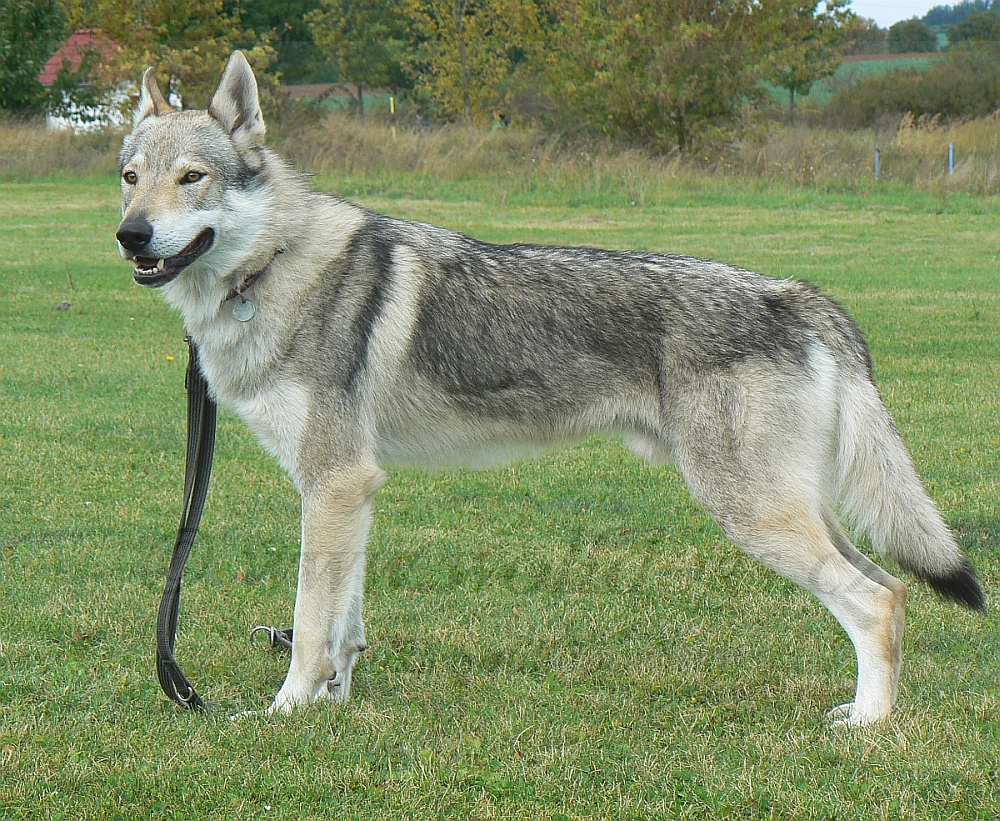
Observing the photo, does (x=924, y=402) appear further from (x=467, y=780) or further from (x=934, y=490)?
(x=467, y=780)

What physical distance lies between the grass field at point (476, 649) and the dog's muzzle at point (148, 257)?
149 centimetres

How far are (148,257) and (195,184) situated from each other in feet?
1.11

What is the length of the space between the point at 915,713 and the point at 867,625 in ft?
1.16

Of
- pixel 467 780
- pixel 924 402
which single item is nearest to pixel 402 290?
pixel 467 780

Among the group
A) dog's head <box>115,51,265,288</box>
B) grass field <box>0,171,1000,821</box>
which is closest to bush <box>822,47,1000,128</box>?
grass field <box>0,171,1000,821</box>

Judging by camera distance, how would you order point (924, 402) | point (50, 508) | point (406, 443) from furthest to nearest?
point (924, 402) → point (50, 508) → point (406, 443)

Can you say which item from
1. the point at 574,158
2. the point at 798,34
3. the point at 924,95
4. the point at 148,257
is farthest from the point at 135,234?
the point at 924,95

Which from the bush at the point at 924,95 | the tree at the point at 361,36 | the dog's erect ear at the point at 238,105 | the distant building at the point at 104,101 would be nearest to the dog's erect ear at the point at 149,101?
the dog's erect ear at the point at 238,105

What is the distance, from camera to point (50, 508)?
612 cm

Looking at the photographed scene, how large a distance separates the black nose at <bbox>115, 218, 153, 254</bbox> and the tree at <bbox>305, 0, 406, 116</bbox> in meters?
41.0

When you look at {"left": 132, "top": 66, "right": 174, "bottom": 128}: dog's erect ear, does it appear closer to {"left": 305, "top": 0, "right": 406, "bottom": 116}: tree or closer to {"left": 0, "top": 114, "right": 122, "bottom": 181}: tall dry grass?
{"left": 0, "top": 114, "right": 122, "bottom": 181}: tall dry grass

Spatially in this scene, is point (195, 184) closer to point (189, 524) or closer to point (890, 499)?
point (189, 524)

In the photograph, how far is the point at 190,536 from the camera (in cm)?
418

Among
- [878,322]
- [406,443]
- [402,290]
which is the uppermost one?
[402,290]
